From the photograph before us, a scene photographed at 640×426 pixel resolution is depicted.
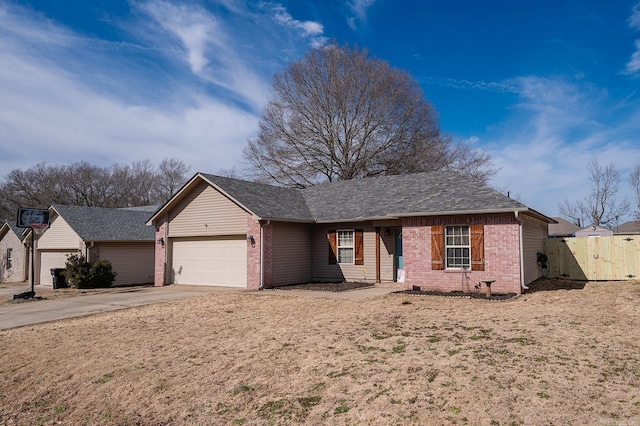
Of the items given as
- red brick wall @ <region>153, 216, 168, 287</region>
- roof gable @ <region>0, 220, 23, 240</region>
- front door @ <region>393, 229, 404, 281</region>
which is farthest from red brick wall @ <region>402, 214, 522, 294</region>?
roof gable @ <region>0, 220, 23, 240</region>

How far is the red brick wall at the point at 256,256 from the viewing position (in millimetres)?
16859

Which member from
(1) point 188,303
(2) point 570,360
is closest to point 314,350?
(2) point 570,360

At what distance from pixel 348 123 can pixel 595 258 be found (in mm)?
18481

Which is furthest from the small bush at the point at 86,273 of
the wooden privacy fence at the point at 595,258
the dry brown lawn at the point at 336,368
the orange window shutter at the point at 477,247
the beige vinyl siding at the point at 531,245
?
the wooden privacy fence at the point at 595,258

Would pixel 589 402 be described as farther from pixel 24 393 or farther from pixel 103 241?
pixel 103 241

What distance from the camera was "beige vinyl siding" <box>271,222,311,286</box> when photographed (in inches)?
690

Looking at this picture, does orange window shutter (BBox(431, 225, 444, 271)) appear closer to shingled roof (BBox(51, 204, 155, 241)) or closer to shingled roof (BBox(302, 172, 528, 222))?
shingled roof (BBox(302, 172, 528, 222))

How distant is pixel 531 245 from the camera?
16406 millimetres

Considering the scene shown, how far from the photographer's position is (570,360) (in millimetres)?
6434

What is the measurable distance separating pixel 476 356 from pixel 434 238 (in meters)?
8.30

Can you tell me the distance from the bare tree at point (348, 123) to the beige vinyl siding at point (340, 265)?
45.6ft

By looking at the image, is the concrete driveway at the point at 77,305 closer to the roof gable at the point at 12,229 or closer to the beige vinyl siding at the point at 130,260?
the beige vinyl siding at the point at 130,260

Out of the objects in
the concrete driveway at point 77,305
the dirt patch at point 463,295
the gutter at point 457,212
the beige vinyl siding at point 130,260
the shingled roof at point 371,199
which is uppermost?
the shingled roof at point 371,199

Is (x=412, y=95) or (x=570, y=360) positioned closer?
(x=570, y=360)
